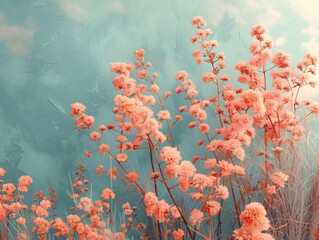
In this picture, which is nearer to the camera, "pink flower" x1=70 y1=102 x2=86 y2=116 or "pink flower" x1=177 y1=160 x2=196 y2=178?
"pink flower" x1=177 y1=160 x2=196 y2=178

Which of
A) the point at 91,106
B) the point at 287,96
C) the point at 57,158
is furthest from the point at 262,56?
the point at 57,158

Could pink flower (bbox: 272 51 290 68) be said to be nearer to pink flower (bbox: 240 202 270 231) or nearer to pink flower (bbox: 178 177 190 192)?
pink flower (bbox: 178 177 190 192)

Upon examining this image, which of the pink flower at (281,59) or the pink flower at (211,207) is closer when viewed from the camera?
the pink flower at (211,207)

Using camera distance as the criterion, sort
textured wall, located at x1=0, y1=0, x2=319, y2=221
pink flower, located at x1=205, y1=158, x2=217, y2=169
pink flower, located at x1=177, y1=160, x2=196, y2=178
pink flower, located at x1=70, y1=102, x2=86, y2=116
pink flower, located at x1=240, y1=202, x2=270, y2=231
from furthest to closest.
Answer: textured wall, located at x1=0, y1=0, x2=319, y2=221
pink flower, located at x1=70, y1=102, x2=86, y2=116
pink flower, located at x1=205, y1=158, x2=217, y2=169
pink flower, located at x1=177, y1=160, x2=196, y2=178
pink flower, located at x1=240, y1=202, x2=270, y2=231

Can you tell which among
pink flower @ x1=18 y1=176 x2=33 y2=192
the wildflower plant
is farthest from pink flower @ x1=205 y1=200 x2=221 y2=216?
pink flower @ x1=18 y1=176 x2=33 y2=192

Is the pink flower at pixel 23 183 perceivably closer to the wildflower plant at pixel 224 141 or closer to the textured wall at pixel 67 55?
the wildflower plant at pixel 224 141

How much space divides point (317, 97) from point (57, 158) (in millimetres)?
1937

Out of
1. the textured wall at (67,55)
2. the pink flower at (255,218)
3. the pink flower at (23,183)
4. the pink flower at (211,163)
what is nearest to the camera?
the pink flower at (255,218)

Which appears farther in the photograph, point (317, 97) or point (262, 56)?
point (317, 97)

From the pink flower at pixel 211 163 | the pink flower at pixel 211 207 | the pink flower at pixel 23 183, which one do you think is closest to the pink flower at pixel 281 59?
the pink flower at pixel 211 163

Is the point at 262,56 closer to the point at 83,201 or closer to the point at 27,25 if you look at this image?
the point at 83,201

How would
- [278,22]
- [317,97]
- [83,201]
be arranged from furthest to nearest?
[278,22] < [317,97] < [83,201]

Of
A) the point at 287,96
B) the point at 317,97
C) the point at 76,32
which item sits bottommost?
the point at 287,96

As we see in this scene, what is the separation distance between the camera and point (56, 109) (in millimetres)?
3268
